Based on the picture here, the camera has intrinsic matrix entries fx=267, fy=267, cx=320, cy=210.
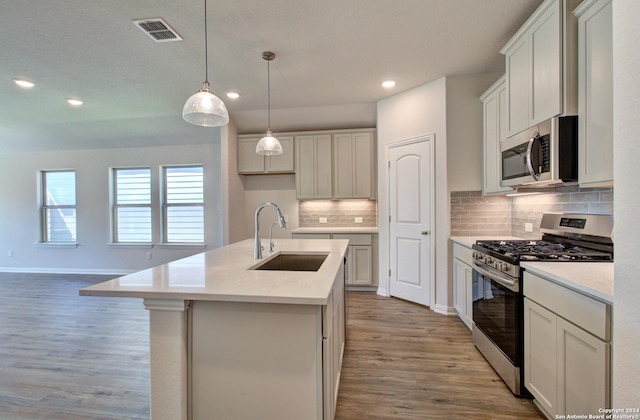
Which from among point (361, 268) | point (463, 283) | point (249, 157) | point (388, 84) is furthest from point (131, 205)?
point (463, 283)

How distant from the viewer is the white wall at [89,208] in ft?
→ 16.8

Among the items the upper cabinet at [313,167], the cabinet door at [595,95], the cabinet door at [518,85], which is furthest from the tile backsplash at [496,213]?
the upper cabinet at [313,167]

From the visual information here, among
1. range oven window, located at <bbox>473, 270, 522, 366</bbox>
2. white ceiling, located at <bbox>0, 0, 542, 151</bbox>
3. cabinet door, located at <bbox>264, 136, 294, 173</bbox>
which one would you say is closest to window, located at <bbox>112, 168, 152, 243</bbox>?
white ceiling, located at <bbox>0, 0, 542, 151</bbox>

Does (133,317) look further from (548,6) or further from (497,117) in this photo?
(548,6)

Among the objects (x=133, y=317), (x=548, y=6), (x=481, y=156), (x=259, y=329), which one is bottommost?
(x=133, y=317)

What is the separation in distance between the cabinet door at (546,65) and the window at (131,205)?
19.6 feet

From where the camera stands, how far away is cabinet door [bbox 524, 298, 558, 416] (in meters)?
1.44

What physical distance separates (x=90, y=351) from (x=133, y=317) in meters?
0.78

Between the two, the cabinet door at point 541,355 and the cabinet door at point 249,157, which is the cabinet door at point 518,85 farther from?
the cabinet door at point 249,157

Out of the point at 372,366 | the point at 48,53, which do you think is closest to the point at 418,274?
the point at 372,366

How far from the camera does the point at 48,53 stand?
2.53 meters

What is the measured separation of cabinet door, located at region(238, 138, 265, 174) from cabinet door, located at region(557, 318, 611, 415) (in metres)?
4.01

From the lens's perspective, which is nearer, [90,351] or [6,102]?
[90,351]

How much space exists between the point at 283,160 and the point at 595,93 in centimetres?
362
